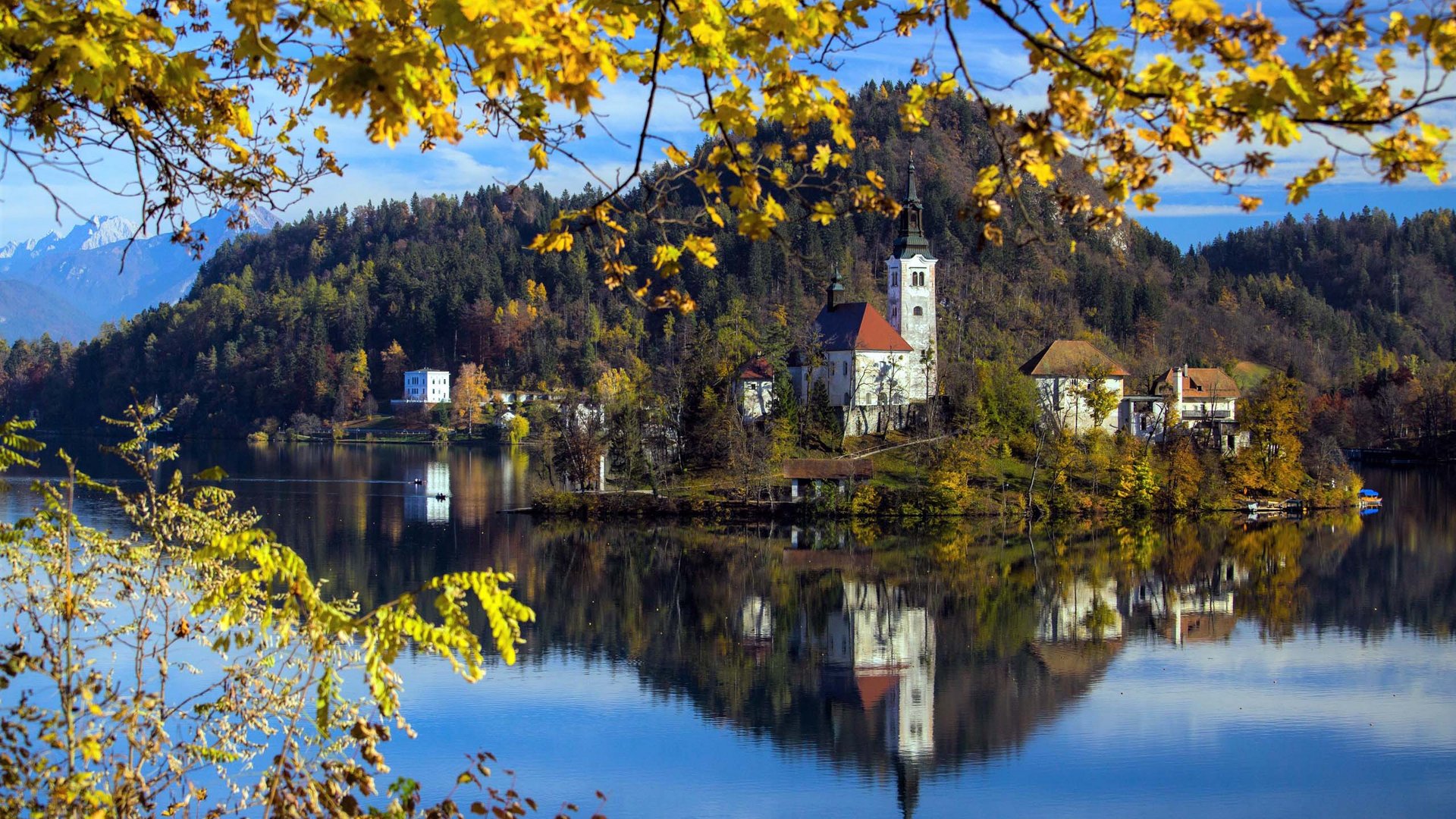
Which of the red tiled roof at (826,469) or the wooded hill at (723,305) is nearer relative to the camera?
the red tiled roof at (826,469)

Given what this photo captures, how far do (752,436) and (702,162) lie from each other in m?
41.9

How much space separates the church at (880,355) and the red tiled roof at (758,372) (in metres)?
1.66

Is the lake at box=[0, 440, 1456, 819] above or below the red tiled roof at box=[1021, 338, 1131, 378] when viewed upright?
below

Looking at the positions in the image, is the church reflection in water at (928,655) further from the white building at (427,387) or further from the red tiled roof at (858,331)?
the white building at (427,387)

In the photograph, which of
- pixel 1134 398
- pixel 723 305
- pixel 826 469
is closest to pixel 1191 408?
pixel 1134 398

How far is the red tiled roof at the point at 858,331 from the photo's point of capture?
5516cm

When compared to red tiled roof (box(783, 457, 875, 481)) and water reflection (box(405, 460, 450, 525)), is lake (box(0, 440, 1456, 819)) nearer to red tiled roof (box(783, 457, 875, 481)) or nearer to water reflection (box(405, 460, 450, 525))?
water reflection (box(405, 460, 450, 525))

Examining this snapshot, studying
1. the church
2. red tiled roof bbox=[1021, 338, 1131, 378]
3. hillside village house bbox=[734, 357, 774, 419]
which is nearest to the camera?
hillside village house bbox=[734, 357, 774, 419]

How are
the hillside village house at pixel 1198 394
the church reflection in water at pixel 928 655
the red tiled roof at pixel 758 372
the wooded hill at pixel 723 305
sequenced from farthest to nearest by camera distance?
1. the wooded hill at pixel 723 305
2. the hillside village house at pixel 1198 394
3. the red tiled roof at pixel 758 372
4. the church reflection in water at pixel 928 655

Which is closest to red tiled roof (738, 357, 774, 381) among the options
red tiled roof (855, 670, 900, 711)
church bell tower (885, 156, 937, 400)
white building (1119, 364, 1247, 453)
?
church bell tower (885, 156, 937, 400)

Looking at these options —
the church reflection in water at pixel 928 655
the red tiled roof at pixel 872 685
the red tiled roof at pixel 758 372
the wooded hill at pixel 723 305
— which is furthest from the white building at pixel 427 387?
the red tiled roof at pixel 872 685

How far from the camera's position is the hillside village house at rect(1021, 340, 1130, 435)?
54.4m

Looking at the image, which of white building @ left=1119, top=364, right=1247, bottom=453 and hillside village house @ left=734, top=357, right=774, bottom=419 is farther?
white building @ left=1119, top=364, right=1247, bottom=453

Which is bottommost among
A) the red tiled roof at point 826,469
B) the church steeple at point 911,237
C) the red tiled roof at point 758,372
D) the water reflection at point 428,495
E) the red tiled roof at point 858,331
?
the water reflection at point 428,495
